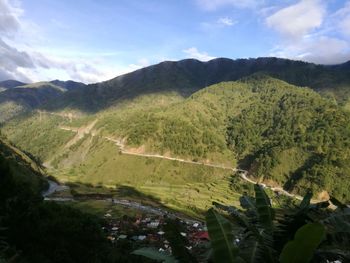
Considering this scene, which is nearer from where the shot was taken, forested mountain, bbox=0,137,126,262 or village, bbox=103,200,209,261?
forested mountain, bbox=0,137,126,262

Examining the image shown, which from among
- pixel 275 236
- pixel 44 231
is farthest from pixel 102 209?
pixel 275 236

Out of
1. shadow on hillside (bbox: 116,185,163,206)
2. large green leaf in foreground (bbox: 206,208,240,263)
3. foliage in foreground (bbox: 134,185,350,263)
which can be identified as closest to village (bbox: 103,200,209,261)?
shadow on hillside (bbox: 116,185,163,206)

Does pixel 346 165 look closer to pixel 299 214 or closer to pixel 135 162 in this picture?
pixel 135 162

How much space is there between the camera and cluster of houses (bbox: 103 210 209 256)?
242ft

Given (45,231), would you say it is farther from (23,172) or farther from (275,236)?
(23,172)

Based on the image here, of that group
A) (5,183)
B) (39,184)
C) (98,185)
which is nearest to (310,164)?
(98,185)

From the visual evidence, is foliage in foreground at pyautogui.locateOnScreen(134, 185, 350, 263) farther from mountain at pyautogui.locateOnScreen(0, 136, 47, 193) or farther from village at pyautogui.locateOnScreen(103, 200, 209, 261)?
mountain at pyautogui.locateOnScreen(0, 136, 47, 193)

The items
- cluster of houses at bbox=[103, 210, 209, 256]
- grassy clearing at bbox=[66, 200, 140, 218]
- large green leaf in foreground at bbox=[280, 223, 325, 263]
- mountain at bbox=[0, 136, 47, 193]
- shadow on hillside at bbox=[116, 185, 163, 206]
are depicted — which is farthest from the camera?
shadow on hillside at bbox=[116, 185, 163, 206]

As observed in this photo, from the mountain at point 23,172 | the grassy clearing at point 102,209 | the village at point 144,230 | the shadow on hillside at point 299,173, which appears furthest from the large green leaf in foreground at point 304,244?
the shadow on hillside at point 299,173

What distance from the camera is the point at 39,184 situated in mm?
132750

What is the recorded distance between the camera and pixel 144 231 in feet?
286

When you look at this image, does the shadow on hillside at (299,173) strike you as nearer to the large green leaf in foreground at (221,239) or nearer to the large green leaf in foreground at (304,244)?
the large green leaf in foreground at (221,239)

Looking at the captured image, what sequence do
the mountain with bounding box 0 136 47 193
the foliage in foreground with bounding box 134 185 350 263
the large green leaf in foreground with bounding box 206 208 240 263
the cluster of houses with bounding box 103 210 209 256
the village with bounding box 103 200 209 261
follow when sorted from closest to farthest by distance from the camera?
the foliage in foreground with bounding box 134 185 350 263 → the large green leaf in foreground with bounding box 206 208 240 263 → the village with bounding box 103 200 209 261 → the cluster of houses with bounding box 103 210 209 256 → the mountain with bounding box 0 136 47 193

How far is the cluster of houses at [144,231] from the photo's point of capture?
7369 cm
